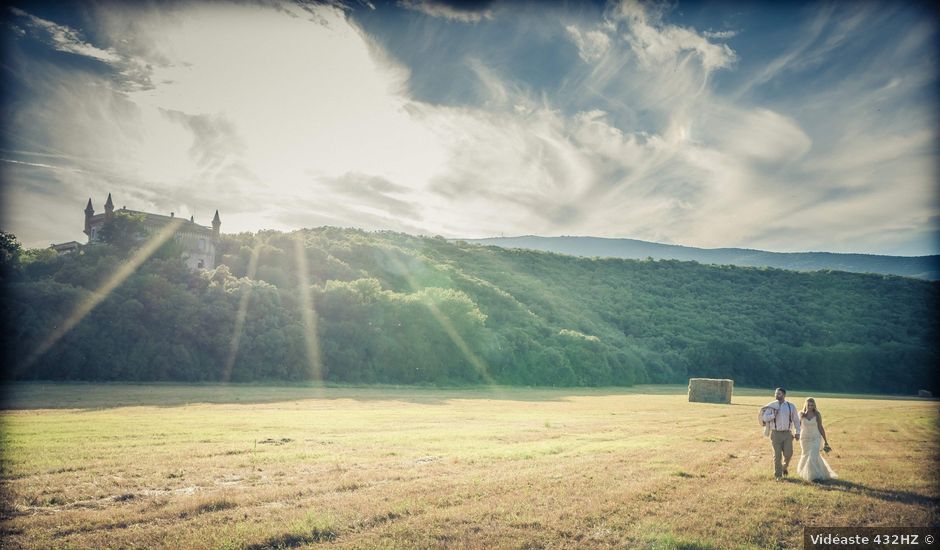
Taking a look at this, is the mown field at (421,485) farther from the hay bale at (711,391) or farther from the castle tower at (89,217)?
the castle tower at (89,217)

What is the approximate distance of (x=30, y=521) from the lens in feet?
30.8

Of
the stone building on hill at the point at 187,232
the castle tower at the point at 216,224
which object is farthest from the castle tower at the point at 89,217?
the castle tower at the point at 216,224

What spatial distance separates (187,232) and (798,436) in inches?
3821

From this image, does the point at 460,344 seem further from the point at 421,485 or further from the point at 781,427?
the point at 421,485

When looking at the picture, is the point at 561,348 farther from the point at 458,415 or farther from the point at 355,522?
the point at 355,522

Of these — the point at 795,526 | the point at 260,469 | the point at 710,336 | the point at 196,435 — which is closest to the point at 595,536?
the point at 795,526

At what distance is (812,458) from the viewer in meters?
14.9

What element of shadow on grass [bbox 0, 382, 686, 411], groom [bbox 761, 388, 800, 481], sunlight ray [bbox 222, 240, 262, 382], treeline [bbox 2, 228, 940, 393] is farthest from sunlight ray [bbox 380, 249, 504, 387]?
groom [bbox 761, 388, 800, 481]

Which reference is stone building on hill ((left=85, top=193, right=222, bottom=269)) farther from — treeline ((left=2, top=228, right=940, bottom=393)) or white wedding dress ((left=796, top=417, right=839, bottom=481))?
white wedding dress ((left=796, top=417, right=839, bottom=481))

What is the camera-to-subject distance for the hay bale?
164 feet

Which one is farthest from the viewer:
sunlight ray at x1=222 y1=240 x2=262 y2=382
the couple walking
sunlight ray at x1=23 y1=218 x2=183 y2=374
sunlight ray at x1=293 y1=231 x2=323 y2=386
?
sunlight ray at x1=293 y1=231 x2=323 y2=386

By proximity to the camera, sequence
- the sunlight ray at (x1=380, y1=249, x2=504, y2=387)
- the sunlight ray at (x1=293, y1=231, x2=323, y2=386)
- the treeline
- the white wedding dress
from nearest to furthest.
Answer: the white wedding dress
the treeline
the sunlight ray at (x1=293, y1=231, x2=323, y2=386)
the sunlight ray at (x1=380, y1=249, x2=504, y2=387)

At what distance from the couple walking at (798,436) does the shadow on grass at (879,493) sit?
0.38 m

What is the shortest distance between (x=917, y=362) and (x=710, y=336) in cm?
2935
